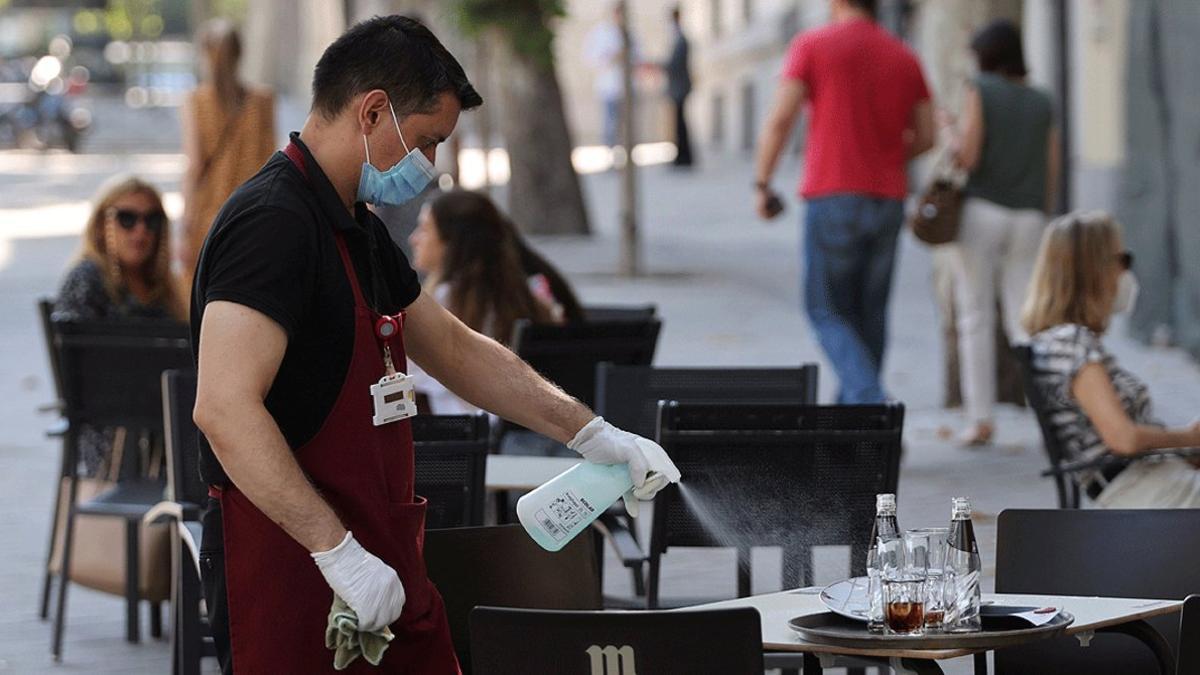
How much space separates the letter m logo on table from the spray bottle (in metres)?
0.36

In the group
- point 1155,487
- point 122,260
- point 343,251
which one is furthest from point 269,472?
point 122,260

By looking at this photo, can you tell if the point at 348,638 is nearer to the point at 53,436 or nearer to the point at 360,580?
the point at 360,580

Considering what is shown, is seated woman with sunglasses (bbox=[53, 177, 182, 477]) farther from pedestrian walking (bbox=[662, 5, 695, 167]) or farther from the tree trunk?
pedestrian walking (bbox=[662, 5, 695, 167])

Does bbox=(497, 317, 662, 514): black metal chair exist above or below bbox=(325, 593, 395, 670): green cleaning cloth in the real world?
above

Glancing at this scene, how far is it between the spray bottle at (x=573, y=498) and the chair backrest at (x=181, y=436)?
7.12 feet

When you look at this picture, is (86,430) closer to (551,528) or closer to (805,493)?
(805,493)

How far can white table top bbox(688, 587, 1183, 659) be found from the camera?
3441mm

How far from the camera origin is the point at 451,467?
5.02m

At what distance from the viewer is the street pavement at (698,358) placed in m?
7.01

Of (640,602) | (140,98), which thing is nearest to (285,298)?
(640,602)

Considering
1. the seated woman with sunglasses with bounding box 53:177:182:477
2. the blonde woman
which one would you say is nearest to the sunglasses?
the seated woman with sunglasses with bounding box 53:177:182:477

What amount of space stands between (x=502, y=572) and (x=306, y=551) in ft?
2.76

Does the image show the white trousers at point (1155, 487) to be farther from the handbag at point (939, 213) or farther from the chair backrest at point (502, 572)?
the handbag at point (939, 213)

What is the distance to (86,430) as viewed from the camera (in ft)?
22.0
